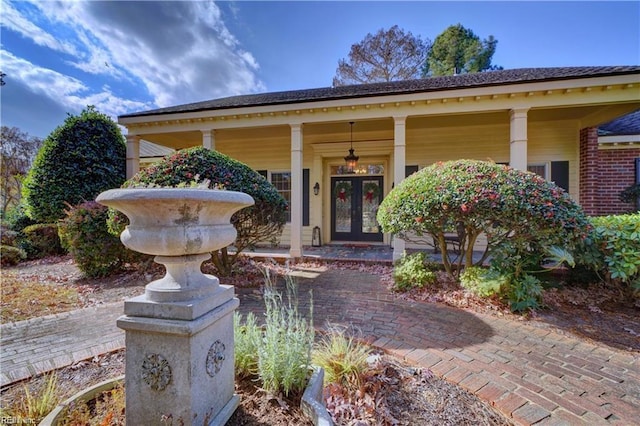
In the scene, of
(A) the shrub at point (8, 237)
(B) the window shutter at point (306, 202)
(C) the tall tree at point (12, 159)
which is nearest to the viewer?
(A) the shrub at point (8, 237)

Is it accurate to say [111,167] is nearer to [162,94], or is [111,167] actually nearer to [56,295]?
[56,295]

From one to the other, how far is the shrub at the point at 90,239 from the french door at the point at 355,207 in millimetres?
5739

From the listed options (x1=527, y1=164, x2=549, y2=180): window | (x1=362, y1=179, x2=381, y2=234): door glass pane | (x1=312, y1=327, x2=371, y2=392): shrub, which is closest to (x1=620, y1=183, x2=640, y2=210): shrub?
(x1=527, y1=164, x2=549, y2=180): window

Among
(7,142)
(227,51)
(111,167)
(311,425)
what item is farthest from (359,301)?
(7,142)

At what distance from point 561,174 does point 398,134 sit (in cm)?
468

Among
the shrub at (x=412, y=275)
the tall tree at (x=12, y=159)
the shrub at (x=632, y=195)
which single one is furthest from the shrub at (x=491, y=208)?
the tall tree at (x=12, y=159)

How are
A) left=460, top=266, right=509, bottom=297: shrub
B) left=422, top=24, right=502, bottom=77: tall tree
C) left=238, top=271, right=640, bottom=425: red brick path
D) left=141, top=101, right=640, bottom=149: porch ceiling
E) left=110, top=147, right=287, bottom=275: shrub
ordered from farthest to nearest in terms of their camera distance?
left=422, top=24, right=502, bottom=77: tall tree, left=141, top=101, right=640, bottom=149: porch ceiling, left=110, top=147, right=287, bottom=275: shrub, left=460, top=266, right=509, bottom=297: shrub, left=238, top=271, right=640, bottom=425: red brick path

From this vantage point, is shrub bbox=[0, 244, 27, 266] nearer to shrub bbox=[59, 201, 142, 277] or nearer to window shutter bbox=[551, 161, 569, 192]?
shrub bbox=[59, 201, 142, 277]

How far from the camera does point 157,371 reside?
4.21ft

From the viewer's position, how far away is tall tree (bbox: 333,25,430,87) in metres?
16.4

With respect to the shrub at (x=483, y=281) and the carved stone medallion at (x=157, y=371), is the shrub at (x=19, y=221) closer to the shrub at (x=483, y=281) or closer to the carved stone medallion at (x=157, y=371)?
the carved stone medallion at (x=157, y=371)

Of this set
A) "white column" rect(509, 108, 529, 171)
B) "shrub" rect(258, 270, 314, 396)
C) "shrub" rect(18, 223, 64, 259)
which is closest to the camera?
"shrub" rect(258, 270, 314, 396)

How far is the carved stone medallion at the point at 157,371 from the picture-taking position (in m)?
1.28

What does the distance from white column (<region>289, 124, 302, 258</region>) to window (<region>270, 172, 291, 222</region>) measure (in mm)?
2214
